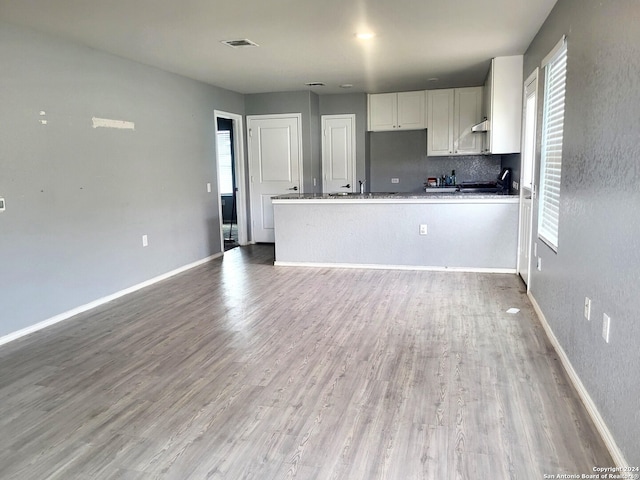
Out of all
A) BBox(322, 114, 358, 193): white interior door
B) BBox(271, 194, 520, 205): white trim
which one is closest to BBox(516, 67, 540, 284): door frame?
BBox(271, 194, 520, 205): white trim

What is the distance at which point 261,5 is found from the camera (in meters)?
3.40

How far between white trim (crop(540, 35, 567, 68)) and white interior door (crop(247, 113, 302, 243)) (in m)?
4.20

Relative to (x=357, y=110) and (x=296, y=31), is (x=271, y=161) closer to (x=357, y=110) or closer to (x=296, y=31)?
(x=357, y=110)

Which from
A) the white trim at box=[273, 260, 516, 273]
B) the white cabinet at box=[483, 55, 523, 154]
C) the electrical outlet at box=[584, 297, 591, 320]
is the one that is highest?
the white cabinet at box=[483, 55, 523, 154]

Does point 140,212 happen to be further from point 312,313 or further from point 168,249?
point 312,313

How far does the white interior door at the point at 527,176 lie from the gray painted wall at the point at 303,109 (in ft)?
11.1

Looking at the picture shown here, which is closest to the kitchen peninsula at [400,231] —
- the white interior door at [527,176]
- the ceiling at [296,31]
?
the white interior door at [527,176]

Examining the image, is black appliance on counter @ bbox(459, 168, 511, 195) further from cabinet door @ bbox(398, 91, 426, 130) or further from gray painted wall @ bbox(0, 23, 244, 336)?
gray painted wall @ bbox(0, 23, 244, 336)

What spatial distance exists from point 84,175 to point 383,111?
4.79 m

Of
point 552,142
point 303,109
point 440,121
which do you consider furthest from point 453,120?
point 552,142

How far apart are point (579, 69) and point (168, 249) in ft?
14.8

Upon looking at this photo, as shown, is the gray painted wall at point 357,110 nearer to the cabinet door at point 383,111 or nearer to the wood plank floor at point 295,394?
the cabinet door at point 383,111

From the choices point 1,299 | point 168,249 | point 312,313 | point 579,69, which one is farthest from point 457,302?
point 1,299

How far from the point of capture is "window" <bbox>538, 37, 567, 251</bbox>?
11.0 ft
